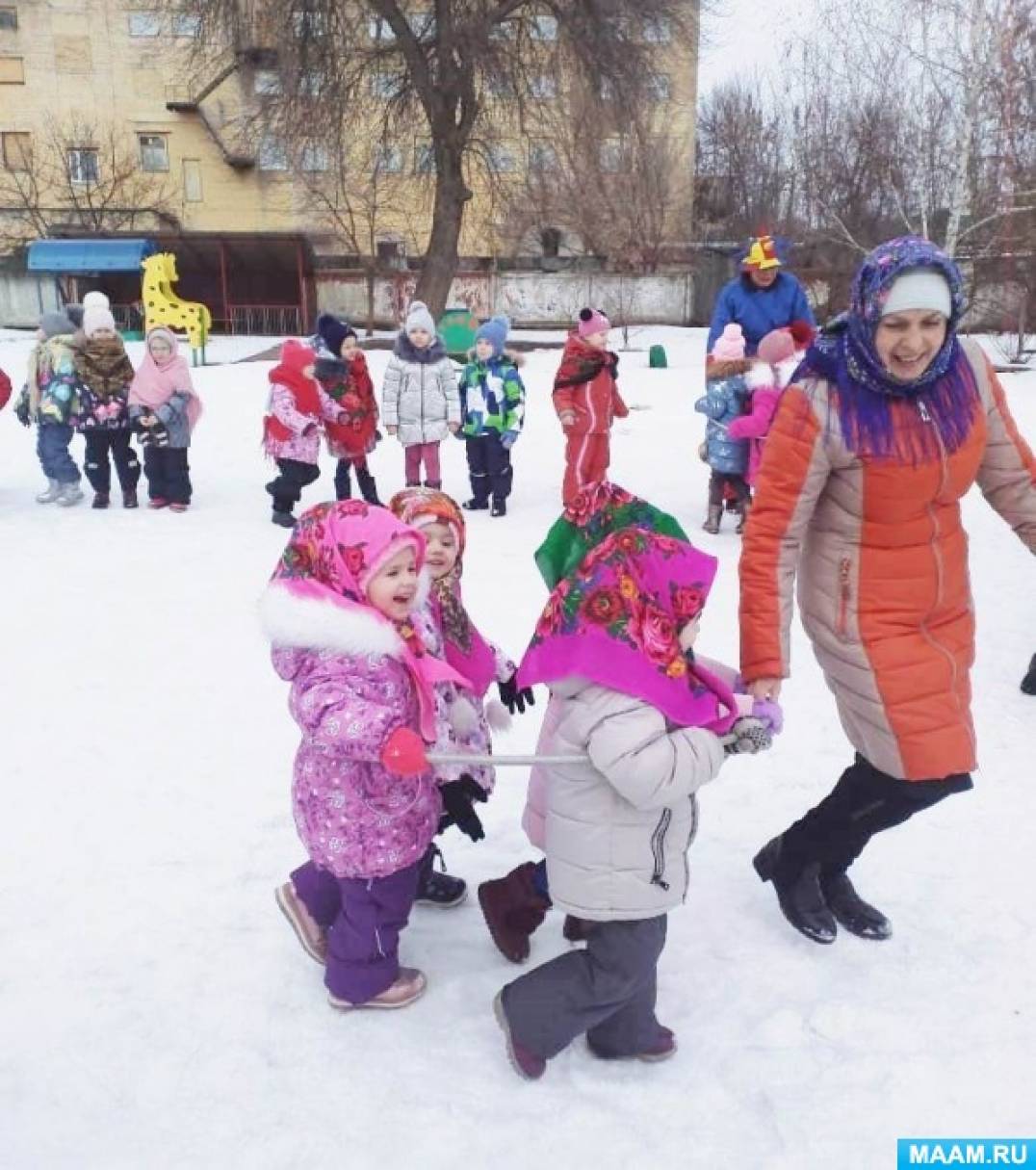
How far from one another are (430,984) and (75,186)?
113 ft

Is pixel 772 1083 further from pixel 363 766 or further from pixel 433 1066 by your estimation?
pixel 363 766

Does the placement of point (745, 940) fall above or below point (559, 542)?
below

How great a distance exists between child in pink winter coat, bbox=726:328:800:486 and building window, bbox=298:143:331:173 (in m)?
14.8

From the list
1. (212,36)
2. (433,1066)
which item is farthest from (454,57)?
(433,1066)

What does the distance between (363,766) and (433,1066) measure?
72 cm

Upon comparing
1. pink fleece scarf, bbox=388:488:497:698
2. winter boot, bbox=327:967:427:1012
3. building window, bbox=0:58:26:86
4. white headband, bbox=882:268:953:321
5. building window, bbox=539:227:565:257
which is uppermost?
building window, bbox=0:58:26:86

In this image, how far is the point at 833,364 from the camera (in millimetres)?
2297

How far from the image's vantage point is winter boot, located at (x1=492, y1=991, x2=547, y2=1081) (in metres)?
2.19

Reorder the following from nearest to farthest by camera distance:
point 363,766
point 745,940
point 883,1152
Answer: point 883,1152 → point 363,766 → point 745,940

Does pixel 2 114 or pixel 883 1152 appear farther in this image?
pixel 2 114

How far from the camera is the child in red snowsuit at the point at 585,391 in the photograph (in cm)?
732

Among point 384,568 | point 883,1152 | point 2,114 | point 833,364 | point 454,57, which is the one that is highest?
point 2,114

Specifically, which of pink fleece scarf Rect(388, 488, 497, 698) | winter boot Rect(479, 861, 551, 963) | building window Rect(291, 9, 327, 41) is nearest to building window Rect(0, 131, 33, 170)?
building window Rect(291, 9, 327, 41)

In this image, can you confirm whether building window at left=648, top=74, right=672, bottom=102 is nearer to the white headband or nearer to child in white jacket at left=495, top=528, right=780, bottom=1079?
the white headband
